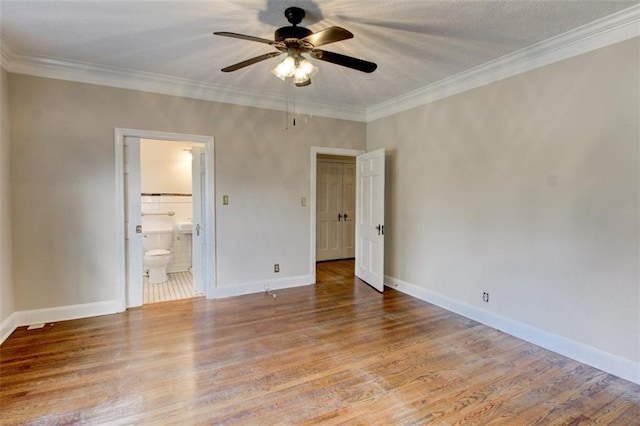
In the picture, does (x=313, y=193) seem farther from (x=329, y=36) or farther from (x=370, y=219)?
(x=329, y=36)

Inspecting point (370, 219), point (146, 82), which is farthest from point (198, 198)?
point (370, 219)

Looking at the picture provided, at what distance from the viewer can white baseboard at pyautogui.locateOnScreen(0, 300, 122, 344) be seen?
319 cm

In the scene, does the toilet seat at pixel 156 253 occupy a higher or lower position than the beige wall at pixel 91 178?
lower

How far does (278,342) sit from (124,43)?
3011mm

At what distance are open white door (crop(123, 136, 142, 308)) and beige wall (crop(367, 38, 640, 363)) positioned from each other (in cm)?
347

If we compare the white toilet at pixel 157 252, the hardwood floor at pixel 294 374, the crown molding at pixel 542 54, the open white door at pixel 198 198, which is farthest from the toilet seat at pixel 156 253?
the crown molding at pixel 542 54

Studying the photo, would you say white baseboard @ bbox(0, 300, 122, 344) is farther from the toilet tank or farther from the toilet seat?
the toilet tank

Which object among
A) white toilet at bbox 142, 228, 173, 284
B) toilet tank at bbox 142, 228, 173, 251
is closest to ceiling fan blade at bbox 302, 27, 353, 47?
white toilet at bbox 142, 228, 173, 284

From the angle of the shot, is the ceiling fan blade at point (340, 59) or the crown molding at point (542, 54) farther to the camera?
the crown molding at point (542, 54)

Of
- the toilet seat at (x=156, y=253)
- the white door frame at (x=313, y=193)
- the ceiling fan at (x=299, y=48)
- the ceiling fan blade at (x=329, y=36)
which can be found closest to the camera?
the ceiling fan blade at (x=329, y=36)

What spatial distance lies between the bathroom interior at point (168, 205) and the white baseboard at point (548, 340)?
153 inches

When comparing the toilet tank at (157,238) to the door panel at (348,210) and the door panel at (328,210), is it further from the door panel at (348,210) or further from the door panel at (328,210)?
the door panel at (348,210)

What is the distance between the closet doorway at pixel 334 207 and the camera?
6.89 meters

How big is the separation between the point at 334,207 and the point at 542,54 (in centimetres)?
463
